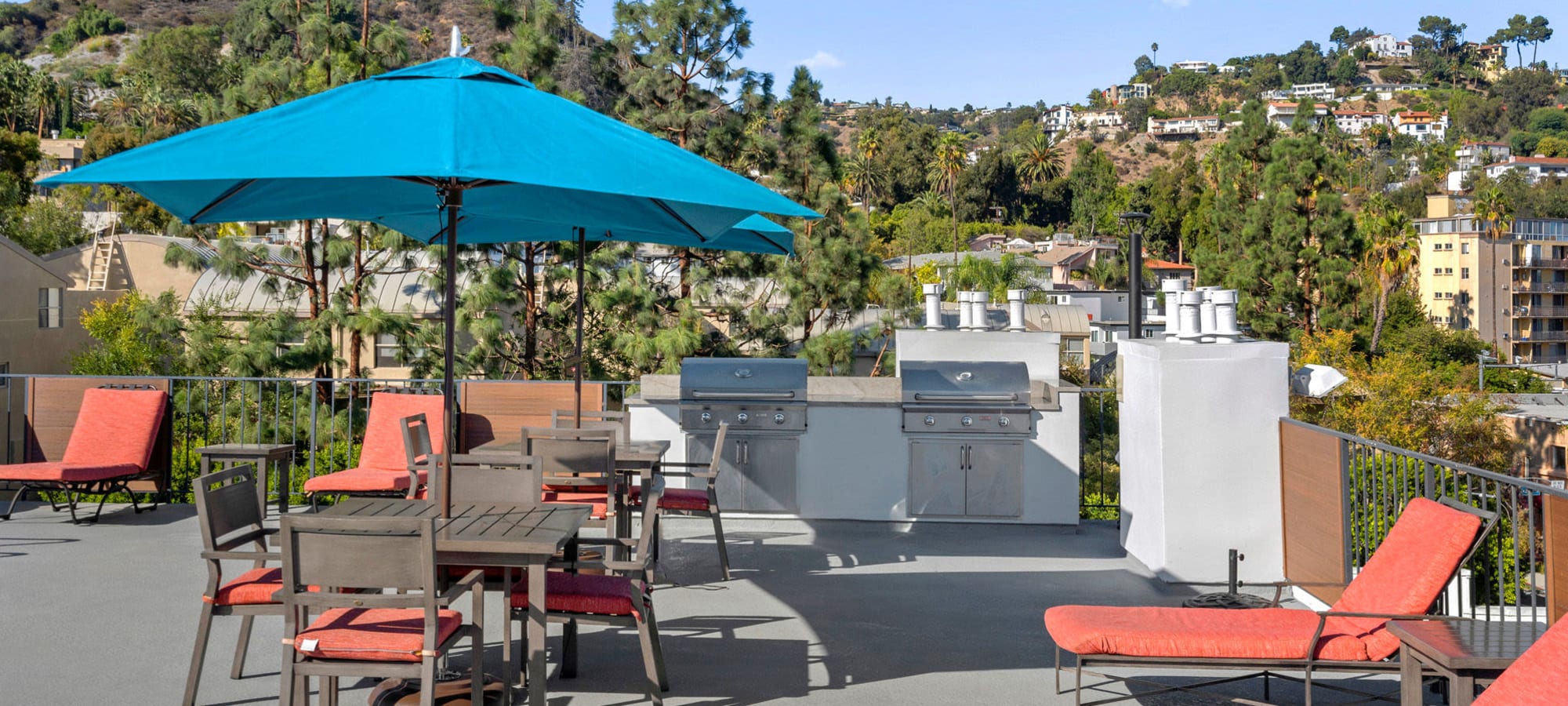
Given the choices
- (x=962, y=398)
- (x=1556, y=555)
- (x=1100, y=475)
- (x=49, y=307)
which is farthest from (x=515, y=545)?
(x=49, y=307)

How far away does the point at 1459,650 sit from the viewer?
294 cm

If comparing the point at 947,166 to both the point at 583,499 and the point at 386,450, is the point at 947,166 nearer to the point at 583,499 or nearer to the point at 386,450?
the point at 386,450

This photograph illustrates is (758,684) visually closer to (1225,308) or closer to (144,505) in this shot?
(1225,308)

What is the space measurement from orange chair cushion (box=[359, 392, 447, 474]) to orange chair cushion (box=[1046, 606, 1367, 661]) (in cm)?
460

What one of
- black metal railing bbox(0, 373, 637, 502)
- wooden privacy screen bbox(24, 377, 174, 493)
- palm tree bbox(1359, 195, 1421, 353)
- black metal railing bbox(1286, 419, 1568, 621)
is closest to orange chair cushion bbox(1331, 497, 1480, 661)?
black metal railing bbox(1286, 419, 1568, 621)

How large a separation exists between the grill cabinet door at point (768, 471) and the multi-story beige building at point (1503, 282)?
224ft

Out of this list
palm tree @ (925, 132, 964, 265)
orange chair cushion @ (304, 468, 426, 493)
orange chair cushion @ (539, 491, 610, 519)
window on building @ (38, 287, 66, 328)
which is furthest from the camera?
palm tree @ (925, 132, 964, 265)

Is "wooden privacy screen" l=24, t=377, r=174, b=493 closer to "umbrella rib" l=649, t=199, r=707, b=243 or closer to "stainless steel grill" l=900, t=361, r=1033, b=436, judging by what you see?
"umbrella rib" l=649, t=199, r=707, b=243

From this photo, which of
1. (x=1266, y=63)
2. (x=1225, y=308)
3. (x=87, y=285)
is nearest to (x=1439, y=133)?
(x=1266, y=63)

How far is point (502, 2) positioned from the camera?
18.5 m

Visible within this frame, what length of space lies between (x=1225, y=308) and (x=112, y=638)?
520 centimetres

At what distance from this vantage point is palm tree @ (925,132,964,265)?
250 ft

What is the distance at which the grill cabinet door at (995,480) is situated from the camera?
7320mm

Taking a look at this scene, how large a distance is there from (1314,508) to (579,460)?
A: 3.28 m
